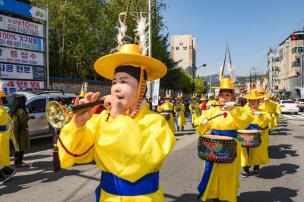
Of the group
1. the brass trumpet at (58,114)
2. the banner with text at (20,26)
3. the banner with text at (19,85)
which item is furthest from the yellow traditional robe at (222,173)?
the banner with text at (20,26)

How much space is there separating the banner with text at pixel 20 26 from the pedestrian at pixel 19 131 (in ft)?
21.1

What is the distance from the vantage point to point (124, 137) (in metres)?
2.49

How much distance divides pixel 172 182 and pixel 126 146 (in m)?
4.96

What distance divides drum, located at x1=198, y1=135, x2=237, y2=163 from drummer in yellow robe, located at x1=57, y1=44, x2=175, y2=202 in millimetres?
2117

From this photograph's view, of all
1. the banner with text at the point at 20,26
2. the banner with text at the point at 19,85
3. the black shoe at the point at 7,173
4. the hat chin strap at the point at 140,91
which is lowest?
the black shoe at the point at 7,173

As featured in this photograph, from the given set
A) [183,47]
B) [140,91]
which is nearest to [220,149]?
[140,91]

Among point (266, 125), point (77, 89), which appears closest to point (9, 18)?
point (77, 89)

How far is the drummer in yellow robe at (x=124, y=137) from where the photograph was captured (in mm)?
2523

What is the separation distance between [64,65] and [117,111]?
26534 mm

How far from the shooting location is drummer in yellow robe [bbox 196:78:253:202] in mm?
5125

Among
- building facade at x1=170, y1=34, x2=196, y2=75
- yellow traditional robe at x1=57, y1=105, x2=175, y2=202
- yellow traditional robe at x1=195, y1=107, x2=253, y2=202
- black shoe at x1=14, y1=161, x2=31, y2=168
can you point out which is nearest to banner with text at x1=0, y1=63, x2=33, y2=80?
black shoe at x1=14, y1=161, x2=31, y2=168

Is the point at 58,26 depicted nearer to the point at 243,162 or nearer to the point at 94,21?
the point at 94,21

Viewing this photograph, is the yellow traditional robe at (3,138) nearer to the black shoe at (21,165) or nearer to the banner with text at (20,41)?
the black shoe at (21,165)

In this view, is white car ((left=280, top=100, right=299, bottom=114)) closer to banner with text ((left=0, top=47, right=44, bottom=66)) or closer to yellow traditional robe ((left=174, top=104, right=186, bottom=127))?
yellow traditional robe ((left=174, top=104, right=186, bottom=127))
